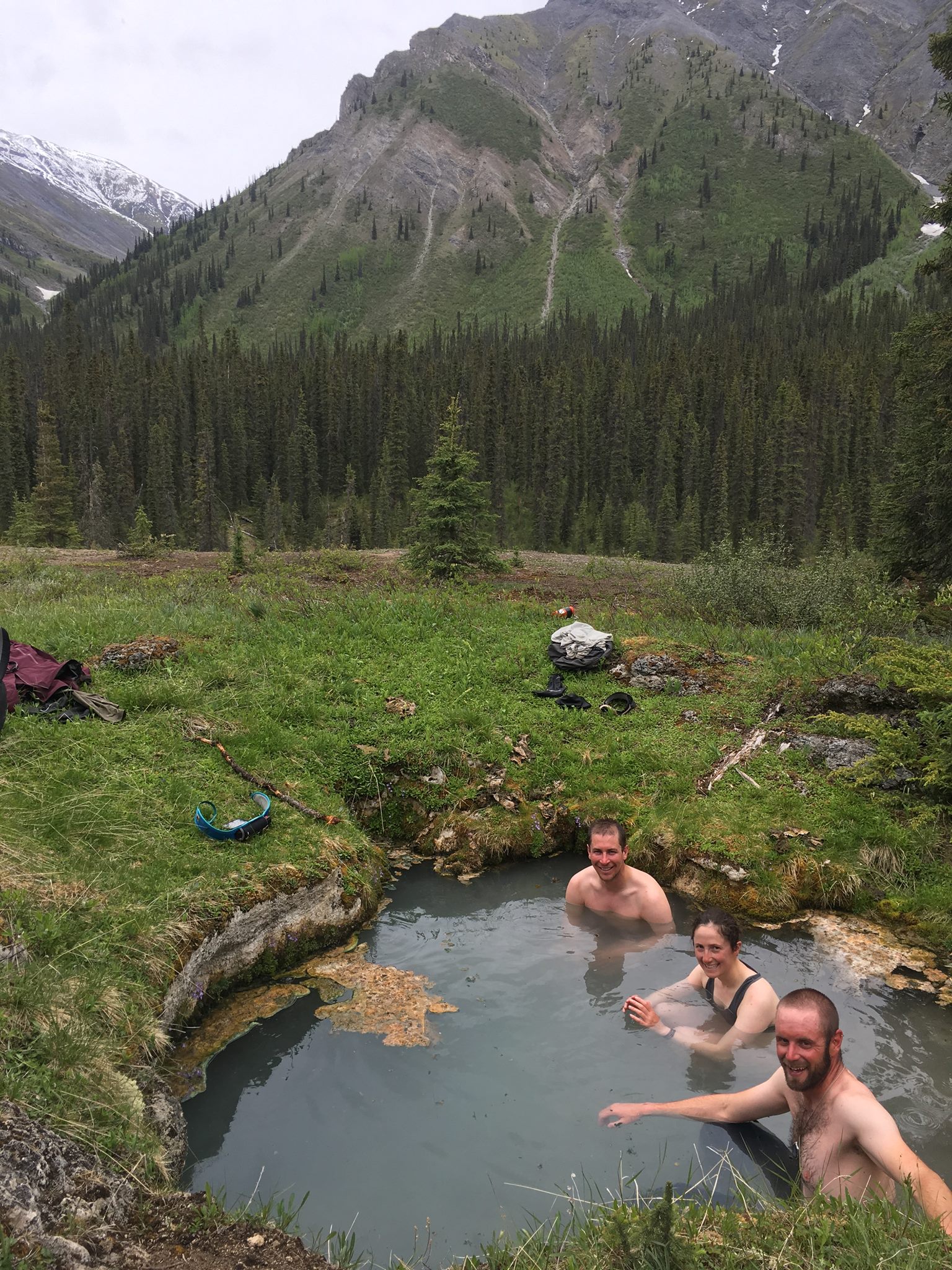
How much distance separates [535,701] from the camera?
13.0 metres

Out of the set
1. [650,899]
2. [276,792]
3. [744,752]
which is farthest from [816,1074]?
[744,752]

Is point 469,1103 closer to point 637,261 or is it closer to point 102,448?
point 102,448

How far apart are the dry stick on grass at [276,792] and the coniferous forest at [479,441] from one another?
197ft

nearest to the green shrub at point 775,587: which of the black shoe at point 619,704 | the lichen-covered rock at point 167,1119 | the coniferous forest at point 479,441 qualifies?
the black shoe at point 619,704

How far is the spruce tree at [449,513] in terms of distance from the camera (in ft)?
67.4

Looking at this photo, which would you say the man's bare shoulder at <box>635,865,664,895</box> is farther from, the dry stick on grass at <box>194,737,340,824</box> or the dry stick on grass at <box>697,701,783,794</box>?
the dry stick on grass at <box>194,737,340,824</box>

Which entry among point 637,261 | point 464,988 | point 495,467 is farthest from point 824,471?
point 637,261

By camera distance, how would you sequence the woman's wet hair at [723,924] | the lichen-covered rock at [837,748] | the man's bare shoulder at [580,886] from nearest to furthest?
the woman's wet hair at [723,924] → the man's bare shoulder at [580,886] → the lichen-covered rock at [837,748]

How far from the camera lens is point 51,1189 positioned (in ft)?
11.6

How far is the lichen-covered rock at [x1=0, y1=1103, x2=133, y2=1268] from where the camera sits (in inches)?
127

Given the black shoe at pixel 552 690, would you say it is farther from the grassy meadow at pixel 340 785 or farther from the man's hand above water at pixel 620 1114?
the man's hand above water at pixel 620 1114

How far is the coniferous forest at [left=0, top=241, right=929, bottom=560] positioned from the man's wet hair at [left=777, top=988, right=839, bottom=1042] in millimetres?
65610

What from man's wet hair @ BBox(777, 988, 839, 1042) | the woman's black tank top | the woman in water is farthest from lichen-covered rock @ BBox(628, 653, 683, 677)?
man's wet hair @ BBox(777, 988, 839, 1042)

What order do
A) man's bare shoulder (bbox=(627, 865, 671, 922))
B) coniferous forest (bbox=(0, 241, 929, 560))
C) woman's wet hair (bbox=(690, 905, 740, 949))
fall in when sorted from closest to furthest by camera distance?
1. woman's wet hair (bbox=(690, 905, 740, 949))
2. man's bare shoulder (bbox=(627, 865, 671, 922))
3. coniferous forest (bbox=(0, 241, 929, 560))
